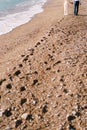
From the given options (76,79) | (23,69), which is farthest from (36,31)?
(76,79)

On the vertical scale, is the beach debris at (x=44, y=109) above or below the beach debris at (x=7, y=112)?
above

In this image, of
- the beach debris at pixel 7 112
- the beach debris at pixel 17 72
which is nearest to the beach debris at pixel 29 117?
the beach debris at pixel 7 112

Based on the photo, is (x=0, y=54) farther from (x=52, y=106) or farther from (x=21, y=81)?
(x=52, y=106)

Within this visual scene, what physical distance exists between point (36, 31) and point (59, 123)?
19.5m

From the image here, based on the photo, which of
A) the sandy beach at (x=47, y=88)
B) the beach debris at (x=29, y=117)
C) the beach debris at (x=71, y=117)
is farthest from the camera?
the beach debris at (x=29, y=117)

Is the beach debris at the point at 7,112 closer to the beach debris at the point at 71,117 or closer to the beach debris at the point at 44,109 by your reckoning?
the beach debris at the point at 44,109

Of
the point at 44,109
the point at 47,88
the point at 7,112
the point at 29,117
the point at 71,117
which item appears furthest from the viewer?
the point at 47,88

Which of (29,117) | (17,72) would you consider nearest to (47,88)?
(29,117)

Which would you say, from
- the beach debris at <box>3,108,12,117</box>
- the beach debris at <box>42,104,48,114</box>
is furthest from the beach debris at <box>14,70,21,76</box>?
the beach debris at <box>42,104,48,114</box>

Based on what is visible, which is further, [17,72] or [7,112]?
[17,72]

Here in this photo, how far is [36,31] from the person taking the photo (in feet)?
97.2

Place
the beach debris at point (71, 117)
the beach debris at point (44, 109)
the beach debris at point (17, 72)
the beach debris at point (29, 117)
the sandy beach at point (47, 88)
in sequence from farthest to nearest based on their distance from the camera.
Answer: the beach debris at point (17, 72) < the beach debris at point (44, 109) < the beach debris at point (29, 117) < the sandy beach at point (47, 88) < the beach debris at point (71, 117)

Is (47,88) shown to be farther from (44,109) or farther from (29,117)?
(29,117)

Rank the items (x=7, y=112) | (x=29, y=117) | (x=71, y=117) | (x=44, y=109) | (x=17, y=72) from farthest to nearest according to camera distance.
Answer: (x=17, y=72) < (x=7, y=112) < (x=44, y=109) < (x=29, y=117) < (x=71, y=117)
